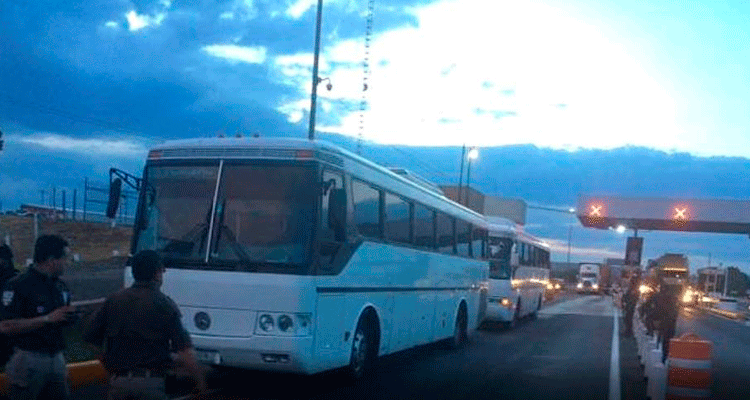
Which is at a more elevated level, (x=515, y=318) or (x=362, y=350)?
(x=362, y=350)

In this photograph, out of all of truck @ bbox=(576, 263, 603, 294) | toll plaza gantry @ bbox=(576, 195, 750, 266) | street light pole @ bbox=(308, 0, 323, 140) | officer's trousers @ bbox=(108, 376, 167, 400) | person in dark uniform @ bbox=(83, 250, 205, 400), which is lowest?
truck @ bbox=(576, 263, 603, 294)

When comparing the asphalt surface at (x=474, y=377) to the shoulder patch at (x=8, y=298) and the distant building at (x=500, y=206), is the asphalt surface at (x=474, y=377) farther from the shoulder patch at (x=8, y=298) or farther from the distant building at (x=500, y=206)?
the distant building at (x=500, y=206)

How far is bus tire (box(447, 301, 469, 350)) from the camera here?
2273 centimetres

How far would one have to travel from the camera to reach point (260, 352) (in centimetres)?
1312

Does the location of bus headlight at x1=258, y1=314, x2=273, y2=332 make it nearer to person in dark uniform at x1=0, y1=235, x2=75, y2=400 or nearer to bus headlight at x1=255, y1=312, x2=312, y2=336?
bus headlight at x1=255, y1=312, x2=312, y2=336

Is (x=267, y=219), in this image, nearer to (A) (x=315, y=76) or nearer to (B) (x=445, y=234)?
(B) (x=445, y=234)

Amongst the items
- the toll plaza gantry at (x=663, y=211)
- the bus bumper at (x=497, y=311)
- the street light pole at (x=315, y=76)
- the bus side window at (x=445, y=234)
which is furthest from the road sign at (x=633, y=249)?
the bus side window at (x=445, y=234)

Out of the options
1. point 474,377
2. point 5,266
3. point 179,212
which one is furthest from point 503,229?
point 5,266

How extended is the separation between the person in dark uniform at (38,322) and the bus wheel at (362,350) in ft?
26.3

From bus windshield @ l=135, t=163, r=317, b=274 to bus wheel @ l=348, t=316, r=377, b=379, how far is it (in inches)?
88.8

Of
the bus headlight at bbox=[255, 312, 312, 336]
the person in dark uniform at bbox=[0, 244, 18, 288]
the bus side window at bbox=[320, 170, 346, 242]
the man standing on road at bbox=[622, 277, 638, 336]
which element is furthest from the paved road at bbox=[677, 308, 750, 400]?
the person in dark uniform at bbox=[0, 244, 18, 288]

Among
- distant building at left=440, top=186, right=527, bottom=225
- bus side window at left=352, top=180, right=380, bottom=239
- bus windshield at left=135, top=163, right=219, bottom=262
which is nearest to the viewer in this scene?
bus windshield at left=135, top=163, right=219, bottom=262

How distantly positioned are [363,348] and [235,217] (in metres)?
3.19

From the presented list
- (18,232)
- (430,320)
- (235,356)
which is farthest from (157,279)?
(18,232)
